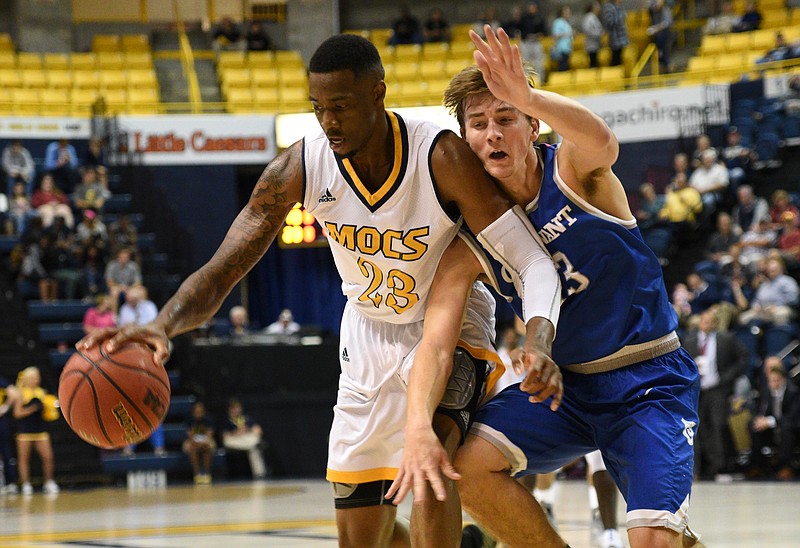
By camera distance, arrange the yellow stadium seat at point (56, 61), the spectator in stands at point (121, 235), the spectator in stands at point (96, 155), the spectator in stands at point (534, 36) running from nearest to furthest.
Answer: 1. the spectator in stands at point (121, 235)
2. the spectator in stands at point (96, 155)
3. the spectator in stands at point (534, 36)
4. the yellow stadium seat at point (56, 61)

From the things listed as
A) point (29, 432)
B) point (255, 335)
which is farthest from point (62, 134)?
point (29, 432)

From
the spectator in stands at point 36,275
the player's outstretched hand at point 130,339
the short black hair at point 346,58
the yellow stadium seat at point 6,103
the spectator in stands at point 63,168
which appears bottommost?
the spectator in stands at point 36,275

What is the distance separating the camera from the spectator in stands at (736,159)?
1689 centimetres

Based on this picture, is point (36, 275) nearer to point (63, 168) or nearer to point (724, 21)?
point (63, 168)

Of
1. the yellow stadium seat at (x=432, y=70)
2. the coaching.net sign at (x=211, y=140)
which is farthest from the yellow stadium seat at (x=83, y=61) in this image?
the yellow stadium seat at (x=432, y=70)

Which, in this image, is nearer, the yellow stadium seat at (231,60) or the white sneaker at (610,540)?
the white sneaker at (610,540)

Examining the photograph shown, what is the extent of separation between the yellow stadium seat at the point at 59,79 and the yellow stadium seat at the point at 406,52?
20.5 ft

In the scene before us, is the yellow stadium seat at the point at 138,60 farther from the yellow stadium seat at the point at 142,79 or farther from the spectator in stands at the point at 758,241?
the spectator in stands at the point at 758,241

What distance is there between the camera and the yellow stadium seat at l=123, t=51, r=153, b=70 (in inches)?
908

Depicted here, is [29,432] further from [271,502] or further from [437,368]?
[437,368]

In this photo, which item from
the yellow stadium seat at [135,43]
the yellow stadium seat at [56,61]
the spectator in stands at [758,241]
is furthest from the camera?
the yellow stadium seat at [135,43]

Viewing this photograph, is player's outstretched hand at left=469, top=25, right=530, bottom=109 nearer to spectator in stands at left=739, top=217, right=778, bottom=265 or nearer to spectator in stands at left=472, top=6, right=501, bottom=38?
spectator in stands at left=739, top=217, right=778, bottom=265

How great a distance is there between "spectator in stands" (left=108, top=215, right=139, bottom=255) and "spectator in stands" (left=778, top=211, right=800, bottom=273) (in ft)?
30.3

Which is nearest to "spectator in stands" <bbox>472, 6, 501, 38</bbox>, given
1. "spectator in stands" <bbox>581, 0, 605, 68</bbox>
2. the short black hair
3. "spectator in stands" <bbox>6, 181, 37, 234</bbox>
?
"spectator in stands" <bbox>581, 0, 605, 68</bbox>
